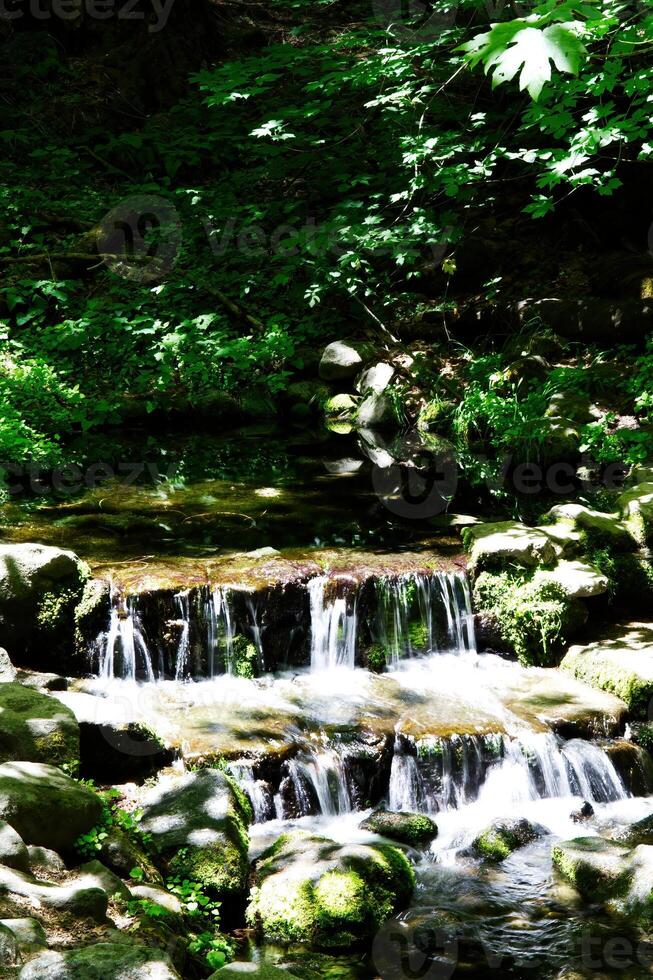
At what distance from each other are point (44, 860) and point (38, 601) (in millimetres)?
2845

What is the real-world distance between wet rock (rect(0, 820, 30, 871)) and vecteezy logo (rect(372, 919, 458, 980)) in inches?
63.4

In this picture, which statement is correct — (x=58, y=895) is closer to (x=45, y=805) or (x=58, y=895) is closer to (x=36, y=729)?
(x=45, y=805)

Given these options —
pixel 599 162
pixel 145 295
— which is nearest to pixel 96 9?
pixel 145 295

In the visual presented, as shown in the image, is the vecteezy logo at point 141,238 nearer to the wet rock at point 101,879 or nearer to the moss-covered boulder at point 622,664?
the moss-covered boulder at point 622,664

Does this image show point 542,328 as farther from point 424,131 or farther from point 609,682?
point 609,682

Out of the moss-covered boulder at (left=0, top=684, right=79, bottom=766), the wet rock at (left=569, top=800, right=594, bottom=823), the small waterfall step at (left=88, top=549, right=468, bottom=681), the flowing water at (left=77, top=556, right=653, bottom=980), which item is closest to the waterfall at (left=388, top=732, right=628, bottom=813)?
the flowing water at (left=77, top=556, right=653, bottom=980)

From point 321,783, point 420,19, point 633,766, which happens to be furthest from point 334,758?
point 420,19

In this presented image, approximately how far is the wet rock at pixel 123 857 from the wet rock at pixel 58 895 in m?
0.57

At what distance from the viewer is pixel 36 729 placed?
402 cm

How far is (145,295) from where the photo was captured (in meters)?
11.3

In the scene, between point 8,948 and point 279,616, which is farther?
point 279,616

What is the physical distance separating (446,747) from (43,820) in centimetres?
263

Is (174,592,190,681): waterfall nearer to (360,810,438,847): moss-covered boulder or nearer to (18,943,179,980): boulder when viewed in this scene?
(360,810,438,847): moss-covered boulder

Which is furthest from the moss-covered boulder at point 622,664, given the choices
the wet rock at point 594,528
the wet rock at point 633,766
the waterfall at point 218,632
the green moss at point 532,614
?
the waterfall at point 218,632
